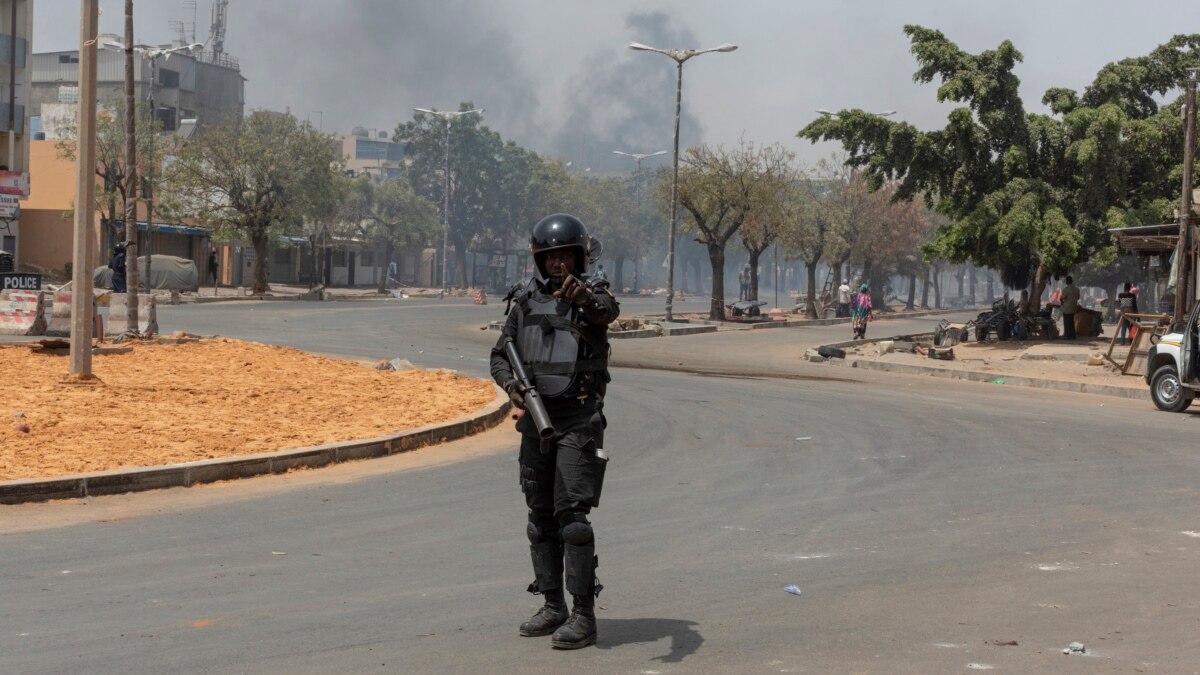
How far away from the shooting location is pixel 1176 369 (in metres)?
18.8

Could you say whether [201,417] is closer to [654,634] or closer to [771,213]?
[654,634]

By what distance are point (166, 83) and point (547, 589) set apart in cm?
9242

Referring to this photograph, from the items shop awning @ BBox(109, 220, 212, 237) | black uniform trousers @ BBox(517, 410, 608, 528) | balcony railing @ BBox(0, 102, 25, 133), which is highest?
balcony railing @ BBox(0, 102, 25, 133)

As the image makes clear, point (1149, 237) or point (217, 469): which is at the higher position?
point (1149, 237)

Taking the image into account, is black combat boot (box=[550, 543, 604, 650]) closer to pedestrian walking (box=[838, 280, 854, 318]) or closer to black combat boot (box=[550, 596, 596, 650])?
black combat boot (box=[550, 596, 596, 650])

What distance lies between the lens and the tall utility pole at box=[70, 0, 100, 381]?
14.6 metres

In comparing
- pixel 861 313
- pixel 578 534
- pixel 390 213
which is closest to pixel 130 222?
pixel 578 534

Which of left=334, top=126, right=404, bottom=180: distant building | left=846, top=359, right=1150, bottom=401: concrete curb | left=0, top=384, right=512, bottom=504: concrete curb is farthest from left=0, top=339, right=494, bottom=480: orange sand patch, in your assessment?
left=334, top=126, right=404, bottom=180: distant building

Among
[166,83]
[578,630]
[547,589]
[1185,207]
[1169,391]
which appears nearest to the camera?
[578,630]

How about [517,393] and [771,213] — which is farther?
[771,213]

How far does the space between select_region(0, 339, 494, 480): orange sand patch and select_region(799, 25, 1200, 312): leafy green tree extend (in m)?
20.1

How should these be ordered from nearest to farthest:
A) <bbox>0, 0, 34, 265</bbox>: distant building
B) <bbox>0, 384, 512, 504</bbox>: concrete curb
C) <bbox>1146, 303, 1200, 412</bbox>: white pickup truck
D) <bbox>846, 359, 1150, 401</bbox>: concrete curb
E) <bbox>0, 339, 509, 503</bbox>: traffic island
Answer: <bbox>0, 384, 512, 504</bbox>: concrete curb < <bbox>0, 339, 509, 503</bbox>: traffic island < <bbox>1146, 303, 1200, 412</bbox>: white pickup truck < <bbox>846, 359, 1150, 401</bbox>: concrete curb < <bbox>0, 0, 34, 265</bbox>: distant building

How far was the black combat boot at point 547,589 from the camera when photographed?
18.6 ft

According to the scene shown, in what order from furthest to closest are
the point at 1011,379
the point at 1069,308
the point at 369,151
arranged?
the point at 369,151 < the point at 1069,308 < the point at 1011,379
